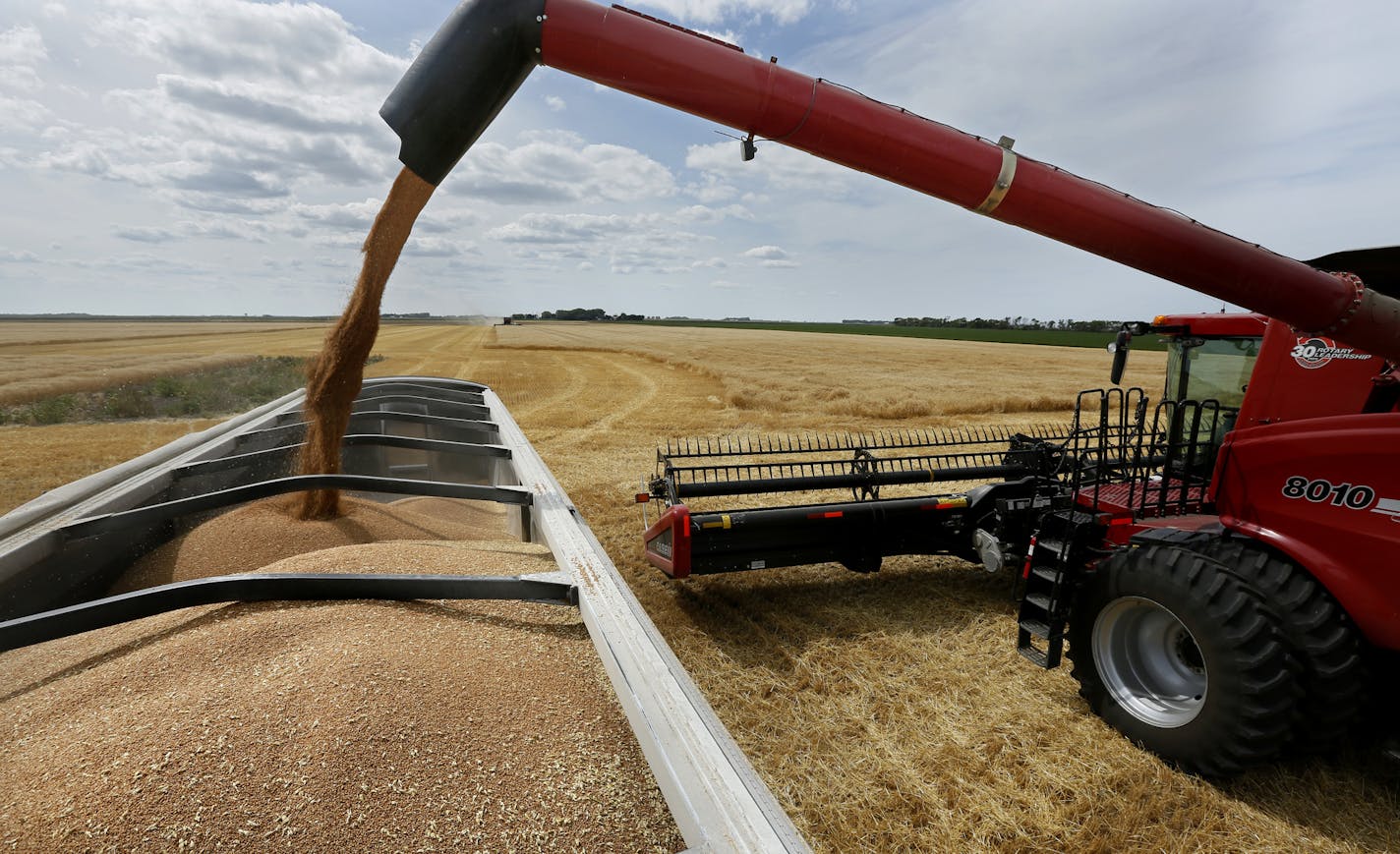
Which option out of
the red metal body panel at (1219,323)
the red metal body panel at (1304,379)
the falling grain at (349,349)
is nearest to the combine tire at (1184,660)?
the red metal body panel at (1304,379)

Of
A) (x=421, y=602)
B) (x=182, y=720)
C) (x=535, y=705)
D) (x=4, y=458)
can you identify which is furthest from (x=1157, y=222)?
(x=4, y=458)

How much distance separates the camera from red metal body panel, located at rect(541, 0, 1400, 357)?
2.41 m

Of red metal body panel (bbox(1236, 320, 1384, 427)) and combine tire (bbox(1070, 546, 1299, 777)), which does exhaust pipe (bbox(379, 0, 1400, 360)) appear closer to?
red metal body panel (bbox(1236, 320, 1384, 427))

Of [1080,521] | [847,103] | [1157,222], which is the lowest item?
[1080,521]

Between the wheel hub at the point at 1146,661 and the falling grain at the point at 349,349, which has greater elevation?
the falling grain at the point at 349,349

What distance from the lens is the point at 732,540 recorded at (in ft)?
14.6

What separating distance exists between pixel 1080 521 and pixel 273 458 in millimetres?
4805

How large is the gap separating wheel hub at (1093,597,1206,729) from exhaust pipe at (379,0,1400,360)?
144cm

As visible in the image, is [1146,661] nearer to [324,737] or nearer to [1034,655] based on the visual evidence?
[1034,655]

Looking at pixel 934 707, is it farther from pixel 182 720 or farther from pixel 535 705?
pixel 182 720

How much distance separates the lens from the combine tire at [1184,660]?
2654 mm

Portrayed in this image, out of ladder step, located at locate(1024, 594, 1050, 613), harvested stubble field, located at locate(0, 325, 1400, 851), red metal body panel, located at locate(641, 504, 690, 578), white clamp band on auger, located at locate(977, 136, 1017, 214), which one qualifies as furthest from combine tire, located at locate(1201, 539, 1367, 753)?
red metal body panel, located at locate(641, 504, 690, 578)

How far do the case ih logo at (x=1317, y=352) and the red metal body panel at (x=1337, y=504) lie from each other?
342mm

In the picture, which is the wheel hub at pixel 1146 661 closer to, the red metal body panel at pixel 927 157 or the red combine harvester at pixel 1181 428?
the red combine harvester at pixel 1181 428
